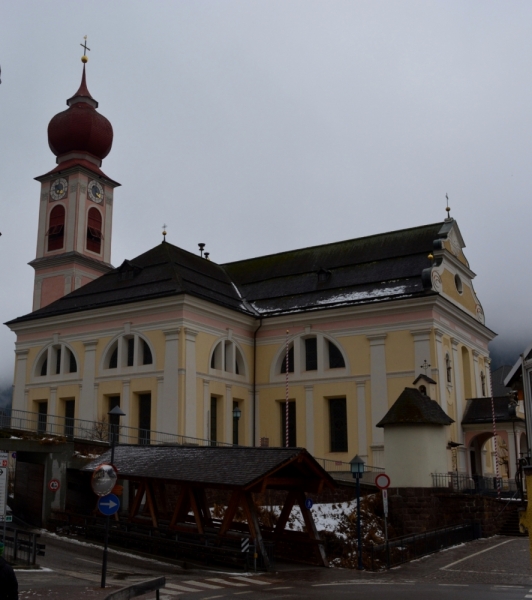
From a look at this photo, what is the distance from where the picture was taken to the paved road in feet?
51.8

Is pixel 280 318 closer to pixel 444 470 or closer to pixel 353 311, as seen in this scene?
pixel 353 311

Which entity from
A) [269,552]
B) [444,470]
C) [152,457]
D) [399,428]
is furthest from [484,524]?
[152,457]

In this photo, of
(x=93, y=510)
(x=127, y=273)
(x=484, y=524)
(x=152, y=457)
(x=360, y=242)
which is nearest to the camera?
(x=152, y=457)

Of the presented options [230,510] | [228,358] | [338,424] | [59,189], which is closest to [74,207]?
[59,189]

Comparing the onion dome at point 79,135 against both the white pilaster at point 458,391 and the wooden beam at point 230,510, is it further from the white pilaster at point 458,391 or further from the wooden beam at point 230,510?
the wooden beam at point 230,510

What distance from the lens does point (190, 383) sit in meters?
38.1

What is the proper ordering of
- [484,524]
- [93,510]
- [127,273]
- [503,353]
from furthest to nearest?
[503,353]
[127,273]
[484,524]
[93,510]

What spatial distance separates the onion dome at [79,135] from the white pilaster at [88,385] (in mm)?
20014

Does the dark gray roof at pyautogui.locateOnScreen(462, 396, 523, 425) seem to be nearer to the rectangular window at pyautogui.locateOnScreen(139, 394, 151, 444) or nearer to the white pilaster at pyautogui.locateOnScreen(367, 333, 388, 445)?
the white pilaster at pyautogui.locateOnScreen(367, 333, 388, 445)

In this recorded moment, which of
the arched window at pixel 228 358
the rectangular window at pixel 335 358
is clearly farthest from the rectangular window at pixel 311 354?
the arched window at pixel 228 358

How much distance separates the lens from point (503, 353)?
146500 mm

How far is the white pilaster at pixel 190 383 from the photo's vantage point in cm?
3759

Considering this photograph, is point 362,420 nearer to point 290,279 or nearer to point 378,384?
point 378,384

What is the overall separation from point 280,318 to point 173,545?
21.3 meters
